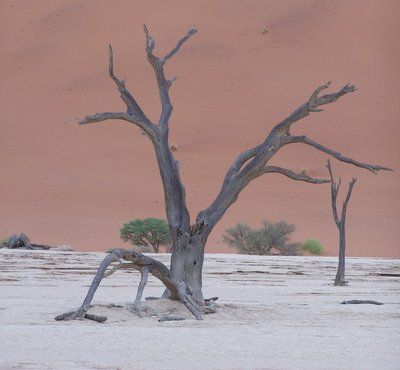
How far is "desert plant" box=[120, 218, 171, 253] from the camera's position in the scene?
39.3 meters

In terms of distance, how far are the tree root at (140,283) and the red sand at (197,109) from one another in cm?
3423

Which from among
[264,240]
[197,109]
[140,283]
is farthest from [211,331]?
[197,109]

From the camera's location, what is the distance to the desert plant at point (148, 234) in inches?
1548

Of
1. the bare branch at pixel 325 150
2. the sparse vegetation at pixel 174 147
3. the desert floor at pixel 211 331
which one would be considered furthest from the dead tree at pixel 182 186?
the sparse vegetation at pixel 174 147

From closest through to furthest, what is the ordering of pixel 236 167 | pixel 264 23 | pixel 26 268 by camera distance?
pixel 236 167 → pixel 26 268 → pixel 264 23

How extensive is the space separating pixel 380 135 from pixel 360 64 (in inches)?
284

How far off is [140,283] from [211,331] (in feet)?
4.14

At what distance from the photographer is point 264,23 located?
68000 millimetres

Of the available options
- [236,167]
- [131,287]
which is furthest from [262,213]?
[236,167]

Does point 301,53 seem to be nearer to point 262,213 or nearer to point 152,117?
point 152,117

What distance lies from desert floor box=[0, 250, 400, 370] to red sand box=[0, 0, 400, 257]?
30.6m

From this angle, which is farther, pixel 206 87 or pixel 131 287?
pixel 206 87

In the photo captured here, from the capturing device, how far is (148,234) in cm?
4025

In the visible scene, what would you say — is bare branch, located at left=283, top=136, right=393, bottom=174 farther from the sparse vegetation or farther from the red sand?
the sparse vegetation
